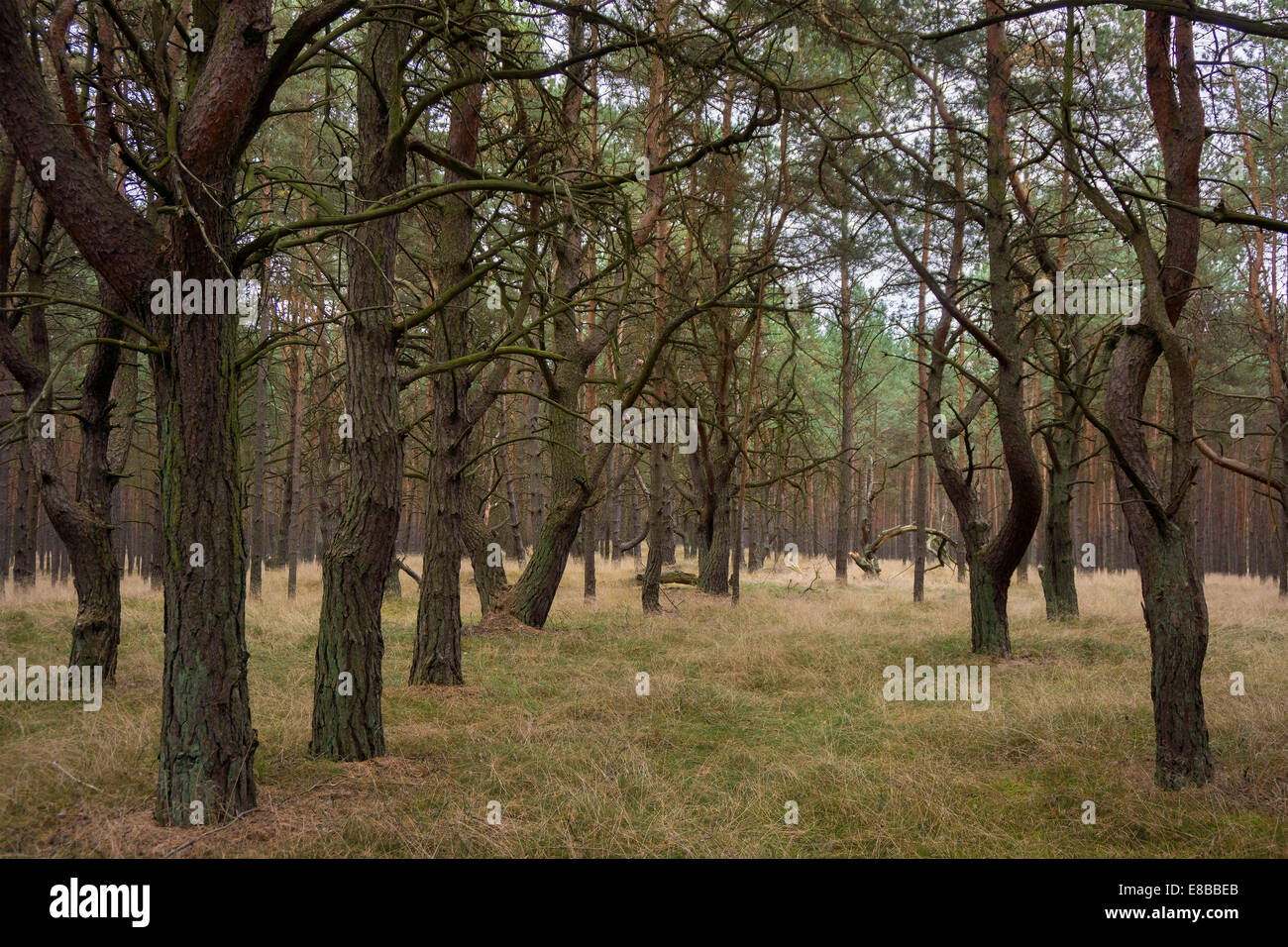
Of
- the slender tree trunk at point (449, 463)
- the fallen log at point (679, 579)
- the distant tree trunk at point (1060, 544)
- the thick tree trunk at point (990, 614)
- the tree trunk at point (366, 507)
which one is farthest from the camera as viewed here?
the fallen log at point (679, 579)

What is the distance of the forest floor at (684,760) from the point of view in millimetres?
4152

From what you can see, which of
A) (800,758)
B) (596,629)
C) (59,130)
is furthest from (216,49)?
(596,629)

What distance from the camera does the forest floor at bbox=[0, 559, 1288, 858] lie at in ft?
13.6

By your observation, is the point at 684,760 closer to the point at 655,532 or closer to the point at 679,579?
the point at 655,532

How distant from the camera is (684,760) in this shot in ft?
18.9

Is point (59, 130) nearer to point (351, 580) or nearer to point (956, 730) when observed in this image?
point (351, 580)

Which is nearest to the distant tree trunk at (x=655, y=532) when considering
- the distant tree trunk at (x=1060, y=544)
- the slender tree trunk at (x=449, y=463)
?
the slender tree trunk at (x=449, y=463)

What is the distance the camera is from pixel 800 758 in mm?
5676

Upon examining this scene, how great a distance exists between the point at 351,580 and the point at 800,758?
11.3ft

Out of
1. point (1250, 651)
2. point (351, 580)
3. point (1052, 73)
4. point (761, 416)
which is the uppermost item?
point (1052, 73)

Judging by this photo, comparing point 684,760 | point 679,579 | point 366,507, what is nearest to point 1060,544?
point 679,579

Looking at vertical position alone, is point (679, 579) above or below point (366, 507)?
below

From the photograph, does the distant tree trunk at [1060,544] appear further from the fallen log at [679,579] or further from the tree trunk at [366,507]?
the tree trunk at [366,507]

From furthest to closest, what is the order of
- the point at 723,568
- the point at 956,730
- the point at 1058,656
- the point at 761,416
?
the point at 723,568
the point at 761,416
the point at 1058,656
the point at 956,730
